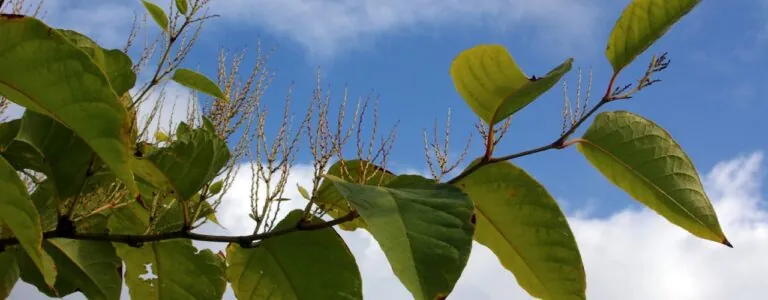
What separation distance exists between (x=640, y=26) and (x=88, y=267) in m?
0.76

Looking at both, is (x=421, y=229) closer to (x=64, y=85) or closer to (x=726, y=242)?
(x=64, y=85)

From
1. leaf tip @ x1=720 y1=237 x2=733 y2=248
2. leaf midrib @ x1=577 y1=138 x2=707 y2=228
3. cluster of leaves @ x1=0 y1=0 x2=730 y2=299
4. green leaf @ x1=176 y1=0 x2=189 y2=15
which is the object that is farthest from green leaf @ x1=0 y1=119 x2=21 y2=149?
leaf tip @ x1=720 y1=237 x2=733 y2=248

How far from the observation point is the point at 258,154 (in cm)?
111

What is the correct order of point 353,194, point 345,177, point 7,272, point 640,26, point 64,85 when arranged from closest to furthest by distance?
point 64,85 < point 353,194 < point 640,26 < point 345,177 < point 7,272

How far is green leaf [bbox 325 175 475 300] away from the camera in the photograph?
2.26 ft

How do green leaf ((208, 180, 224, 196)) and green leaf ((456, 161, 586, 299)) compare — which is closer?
green leaf ((456, 161, 586, 299))

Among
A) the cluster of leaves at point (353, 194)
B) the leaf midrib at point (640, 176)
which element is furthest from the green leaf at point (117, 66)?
the leaf midrib at point (640, 176)

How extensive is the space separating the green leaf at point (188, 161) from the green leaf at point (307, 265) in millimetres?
110

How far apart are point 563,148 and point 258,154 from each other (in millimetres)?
411

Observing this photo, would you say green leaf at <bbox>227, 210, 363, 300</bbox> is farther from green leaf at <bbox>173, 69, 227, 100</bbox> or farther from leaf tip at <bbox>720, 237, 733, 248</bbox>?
leaf tip at <bbox>720, 237, 733, 248</bbox>

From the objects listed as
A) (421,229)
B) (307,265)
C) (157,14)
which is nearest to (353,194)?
(421,229)

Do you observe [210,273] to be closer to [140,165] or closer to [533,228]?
[140,165]

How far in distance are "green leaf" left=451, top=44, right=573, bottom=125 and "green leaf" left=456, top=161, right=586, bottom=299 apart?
0.07 m

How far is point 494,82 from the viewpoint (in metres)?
0.93
